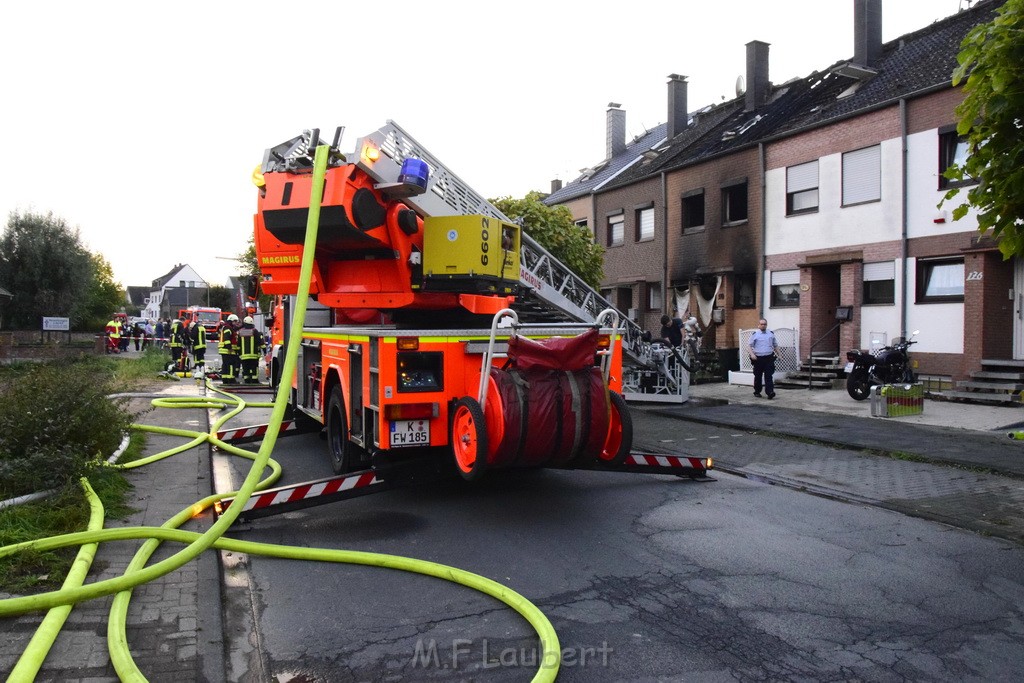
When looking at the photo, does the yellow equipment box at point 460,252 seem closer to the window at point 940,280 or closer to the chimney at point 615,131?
the window at point 940,280

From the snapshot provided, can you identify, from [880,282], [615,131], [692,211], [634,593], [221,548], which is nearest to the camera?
[634,593]

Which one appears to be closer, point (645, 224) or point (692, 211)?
point (692, 211)

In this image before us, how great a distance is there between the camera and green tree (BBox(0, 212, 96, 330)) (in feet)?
98.7

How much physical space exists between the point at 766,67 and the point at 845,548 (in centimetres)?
2204

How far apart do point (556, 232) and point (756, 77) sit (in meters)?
12.3

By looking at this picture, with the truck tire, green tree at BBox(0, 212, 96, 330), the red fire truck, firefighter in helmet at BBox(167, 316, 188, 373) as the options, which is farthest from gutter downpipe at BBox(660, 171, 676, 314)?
green tree at BBox(0, 212, 96, 330)

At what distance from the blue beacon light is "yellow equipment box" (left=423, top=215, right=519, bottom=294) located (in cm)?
50

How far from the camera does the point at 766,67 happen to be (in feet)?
79.7

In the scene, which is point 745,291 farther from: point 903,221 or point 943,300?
point 943,300

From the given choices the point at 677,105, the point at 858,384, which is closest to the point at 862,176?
the point at 858,384

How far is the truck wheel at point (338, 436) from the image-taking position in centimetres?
710

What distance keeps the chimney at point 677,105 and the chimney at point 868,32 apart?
8222 millimetres

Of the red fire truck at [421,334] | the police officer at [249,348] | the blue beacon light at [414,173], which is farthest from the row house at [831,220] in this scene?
the police officer at [249,348]

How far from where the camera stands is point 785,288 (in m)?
19.4
